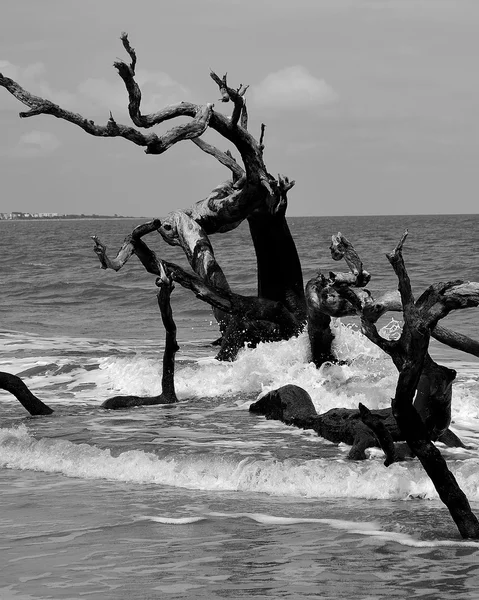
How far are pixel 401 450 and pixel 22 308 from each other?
1806 cm

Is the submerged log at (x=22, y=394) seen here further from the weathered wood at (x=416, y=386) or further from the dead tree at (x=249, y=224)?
the weathered wood at (x=416, y=386)

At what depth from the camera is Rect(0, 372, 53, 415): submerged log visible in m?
11.0

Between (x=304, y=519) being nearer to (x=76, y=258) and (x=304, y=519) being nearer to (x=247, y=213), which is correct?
(x=247, y=213)

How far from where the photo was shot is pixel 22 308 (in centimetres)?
2536

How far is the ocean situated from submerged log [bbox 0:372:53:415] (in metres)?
0.17

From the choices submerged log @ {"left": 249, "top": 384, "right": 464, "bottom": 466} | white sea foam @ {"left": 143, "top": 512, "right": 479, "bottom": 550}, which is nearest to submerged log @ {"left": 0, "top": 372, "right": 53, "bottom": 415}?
submerged log @ {"left": 249, "top": 384, "right": 464, "bottom": 466}

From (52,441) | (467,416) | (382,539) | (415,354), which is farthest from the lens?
(467,416)

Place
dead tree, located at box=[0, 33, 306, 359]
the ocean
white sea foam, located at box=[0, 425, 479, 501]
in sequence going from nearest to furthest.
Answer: the ocean → white sea foam, located at box=[0, 425, 479, 501] → dead tree, located at box=[0, 33, 306, 359]

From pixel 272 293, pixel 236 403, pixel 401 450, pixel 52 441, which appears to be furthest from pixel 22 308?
pixel 401 450

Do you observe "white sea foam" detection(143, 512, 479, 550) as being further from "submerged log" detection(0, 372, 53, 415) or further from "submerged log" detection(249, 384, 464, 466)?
"submerged log" detection(0, 372, 53, 415)

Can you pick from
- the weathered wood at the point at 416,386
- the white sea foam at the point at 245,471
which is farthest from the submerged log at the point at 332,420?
the weathered wood at the point at 416,386

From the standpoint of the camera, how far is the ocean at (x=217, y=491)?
5.90m

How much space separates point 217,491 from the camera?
8102 mm

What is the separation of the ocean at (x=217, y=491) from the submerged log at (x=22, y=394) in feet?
0.57
